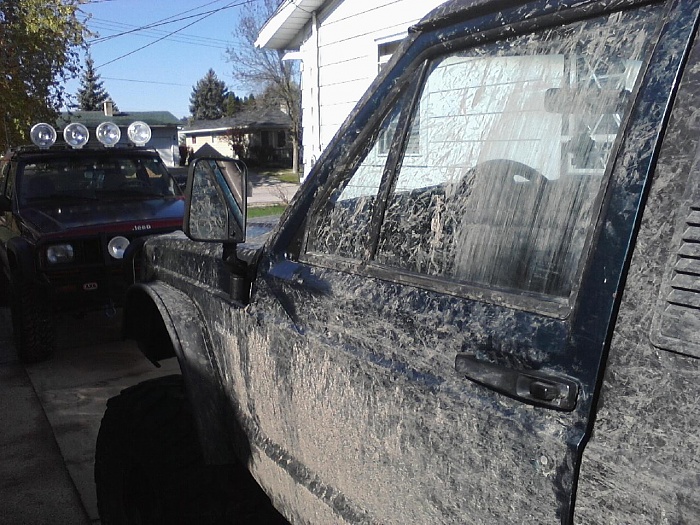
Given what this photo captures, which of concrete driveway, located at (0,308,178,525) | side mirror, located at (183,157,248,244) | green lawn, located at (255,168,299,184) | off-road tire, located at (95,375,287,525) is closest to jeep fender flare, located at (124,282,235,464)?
off-road tire, located at (95,375,287,525)

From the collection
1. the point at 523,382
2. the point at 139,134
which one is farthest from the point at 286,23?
the point at 523,382

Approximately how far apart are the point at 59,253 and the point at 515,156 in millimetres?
4815

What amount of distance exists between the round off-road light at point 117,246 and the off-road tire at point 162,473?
9.57ft

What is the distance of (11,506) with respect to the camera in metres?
3.38

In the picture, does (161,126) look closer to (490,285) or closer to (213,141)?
(213,141)

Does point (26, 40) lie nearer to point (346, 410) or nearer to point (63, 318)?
point (63, 318)

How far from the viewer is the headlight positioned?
5.31 meters

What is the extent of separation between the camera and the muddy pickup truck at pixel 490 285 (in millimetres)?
1012

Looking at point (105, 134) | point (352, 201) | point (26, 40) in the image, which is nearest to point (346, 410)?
point (352, 201)

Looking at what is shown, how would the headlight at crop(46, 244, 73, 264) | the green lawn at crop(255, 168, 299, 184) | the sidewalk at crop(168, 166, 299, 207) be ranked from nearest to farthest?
the headlight at crop(46, 244, 73, 264), the sidewalk at crop(168, 166, 299, 207), the green lawn at crop(255, 168, 299, 184)

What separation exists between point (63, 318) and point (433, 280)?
6642mm

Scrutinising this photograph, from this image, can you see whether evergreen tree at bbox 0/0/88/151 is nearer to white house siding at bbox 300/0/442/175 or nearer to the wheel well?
white house siding at bbox 300/0/442/175

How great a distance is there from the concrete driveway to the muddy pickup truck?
196 centimetres

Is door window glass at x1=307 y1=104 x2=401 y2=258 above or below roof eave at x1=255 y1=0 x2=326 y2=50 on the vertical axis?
below
